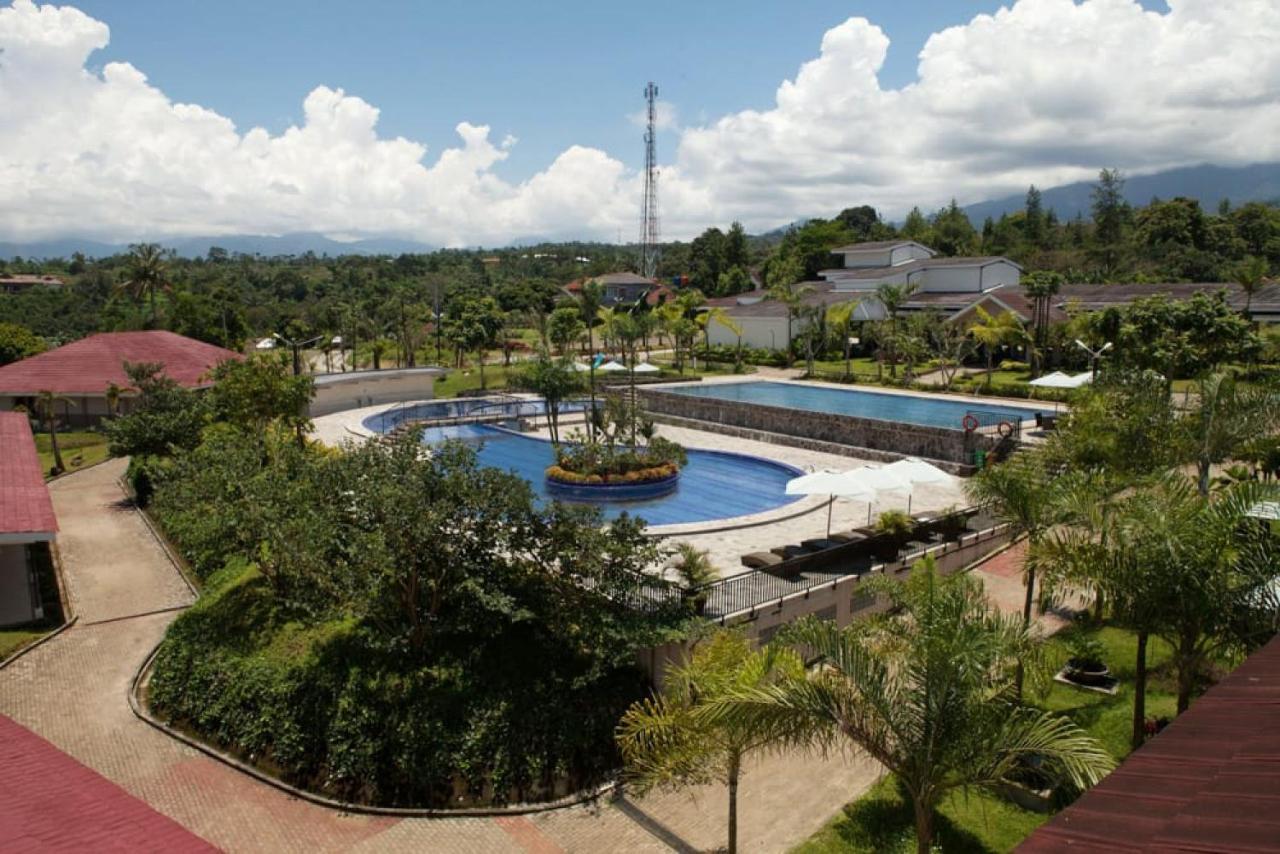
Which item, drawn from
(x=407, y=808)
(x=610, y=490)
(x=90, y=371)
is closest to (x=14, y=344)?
(x=90, y=371)

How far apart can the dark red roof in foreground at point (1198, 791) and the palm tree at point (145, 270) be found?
219ft

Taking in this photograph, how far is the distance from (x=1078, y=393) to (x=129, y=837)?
19452 mm

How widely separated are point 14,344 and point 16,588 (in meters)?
36.1

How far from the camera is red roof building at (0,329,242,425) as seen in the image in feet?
133

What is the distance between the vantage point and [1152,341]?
3453 centimetres

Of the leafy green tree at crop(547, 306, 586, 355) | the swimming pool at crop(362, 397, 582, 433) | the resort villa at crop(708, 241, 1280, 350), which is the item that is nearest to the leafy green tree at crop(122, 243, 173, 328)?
the leafy green tree at crop(547, 306, 586, 355)

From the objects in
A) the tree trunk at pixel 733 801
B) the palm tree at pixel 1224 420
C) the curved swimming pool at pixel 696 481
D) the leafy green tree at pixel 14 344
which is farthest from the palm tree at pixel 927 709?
the leafy green tree at pixel 14 344

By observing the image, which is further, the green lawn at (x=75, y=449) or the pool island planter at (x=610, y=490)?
the green lawn at (x=75, y=449)

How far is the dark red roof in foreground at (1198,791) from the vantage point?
321 centimetres

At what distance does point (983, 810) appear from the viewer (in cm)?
1172

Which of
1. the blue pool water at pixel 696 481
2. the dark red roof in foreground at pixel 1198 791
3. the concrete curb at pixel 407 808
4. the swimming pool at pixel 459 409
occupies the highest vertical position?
the dark red roof in foreground at pixel 1198 791

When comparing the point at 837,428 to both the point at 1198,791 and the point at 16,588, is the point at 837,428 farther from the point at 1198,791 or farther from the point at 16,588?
the point at 1198,791

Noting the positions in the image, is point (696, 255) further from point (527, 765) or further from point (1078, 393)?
point (527, 765)

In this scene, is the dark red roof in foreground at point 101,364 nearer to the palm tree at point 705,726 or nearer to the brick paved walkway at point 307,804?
the brick paved walkway at point 307,804
